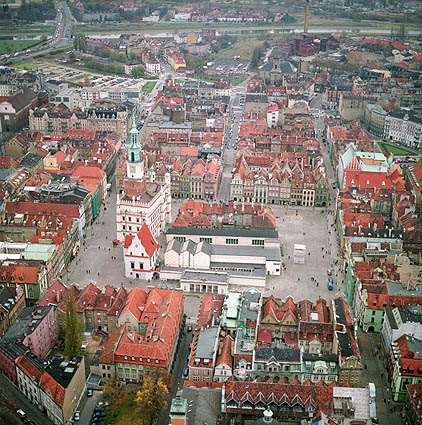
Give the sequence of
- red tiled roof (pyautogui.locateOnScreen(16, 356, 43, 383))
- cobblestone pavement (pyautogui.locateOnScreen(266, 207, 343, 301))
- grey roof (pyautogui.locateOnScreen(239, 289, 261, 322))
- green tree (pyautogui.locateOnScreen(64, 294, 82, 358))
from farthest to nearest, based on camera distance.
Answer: cobblestone pavement (pyautogui.locateOnScreen(266, 207, 343, 301))
grey roof (pyautogui.locateOnScreen(239, 289, 261, 322))
green tree (pyautogui.locateOnScreen(64, 294, 82, 358))
red tiled roof (pyautogui.locateOnScreen(16, 356, 43, 383))

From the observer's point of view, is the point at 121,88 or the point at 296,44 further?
the point at 296,44

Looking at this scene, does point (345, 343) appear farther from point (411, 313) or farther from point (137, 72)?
point (137, 72)

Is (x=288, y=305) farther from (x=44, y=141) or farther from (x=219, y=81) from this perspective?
(x=219, y=81)

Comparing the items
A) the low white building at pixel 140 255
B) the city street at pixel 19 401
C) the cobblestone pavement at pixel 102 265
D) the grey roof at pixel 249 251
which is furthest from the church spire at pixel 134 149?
the city street at pixel 19 401

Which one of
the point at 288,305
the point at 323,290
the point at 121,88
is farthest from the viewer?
the point at 121,88

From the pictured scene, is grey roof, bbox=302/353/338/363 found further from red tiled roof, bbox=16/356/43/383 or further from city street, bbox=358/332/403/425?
red tiled roof, bbox=16/356/43/383

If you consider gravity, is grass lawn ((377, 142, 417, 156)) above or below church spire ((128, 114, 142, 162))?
below

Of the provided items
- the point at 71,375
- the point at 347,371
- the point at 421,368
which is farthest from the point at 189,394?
the point at 421,368

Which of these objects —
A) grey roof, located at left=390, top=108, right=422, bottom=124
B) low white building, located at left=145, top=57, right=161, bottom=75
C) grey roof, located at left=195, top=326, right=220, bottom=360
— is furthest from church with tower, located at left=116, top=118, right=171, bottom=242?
low white building, located at left=145, top=57, right=161, bottom=75

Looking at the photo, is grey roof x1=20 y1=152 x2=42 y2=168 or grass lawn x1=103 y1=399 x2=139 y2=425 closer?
grass lawn x1=103 y1=399 x2=139 y2=425
